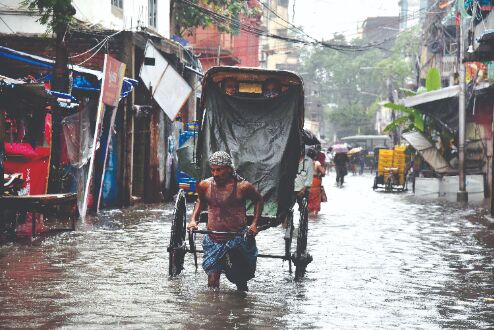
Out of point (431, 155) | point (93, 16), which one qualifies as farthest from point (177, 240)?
point (431, 155)

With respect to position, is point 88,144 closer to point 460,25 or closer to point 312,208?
point 312,208

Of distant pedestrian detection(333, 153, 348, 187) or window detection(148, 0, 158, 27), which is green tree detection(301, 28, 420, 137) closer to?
distant pedestrian detection(333, 153, 348, 187)

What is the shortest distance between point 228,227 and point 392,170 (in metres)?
26.2

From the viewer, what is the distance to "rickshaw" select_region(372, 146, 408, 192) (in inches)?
1353

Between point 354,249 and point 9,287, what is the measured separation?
6.14 m

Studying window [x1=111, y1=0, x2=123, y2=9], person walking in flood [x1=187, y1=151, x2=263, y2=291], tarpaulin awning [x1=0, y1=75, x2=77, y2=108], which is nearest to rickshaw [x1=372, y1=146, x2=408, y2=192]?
window [x1=111, y1=0, x2=123, y2=9]

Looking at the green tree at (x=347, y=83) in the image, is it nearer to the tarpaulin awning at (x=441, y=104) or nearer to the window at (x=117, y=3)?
the tarpaulin awning at (x=441, y=104)

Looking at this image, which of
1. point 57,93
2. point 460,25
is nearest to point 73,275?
point 57,93

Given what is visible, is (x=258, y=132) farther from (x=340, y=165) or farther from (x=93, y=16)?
(x=340, y=165)

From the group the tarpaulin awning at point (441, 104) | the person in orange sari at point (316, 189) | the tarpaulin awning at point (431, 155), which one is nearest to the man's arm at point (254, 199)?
the person in orange sari at point (316, 189)

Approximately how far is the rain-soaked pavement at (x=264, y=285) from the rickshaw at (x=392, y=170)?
17.8 meters

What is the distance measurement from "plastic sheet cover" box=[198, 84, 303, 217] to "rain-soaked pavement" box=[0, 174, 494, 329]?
4.06ft

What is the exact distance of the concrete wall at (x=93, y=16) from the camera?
21.8m

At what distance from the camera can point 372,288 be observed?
387 inches
